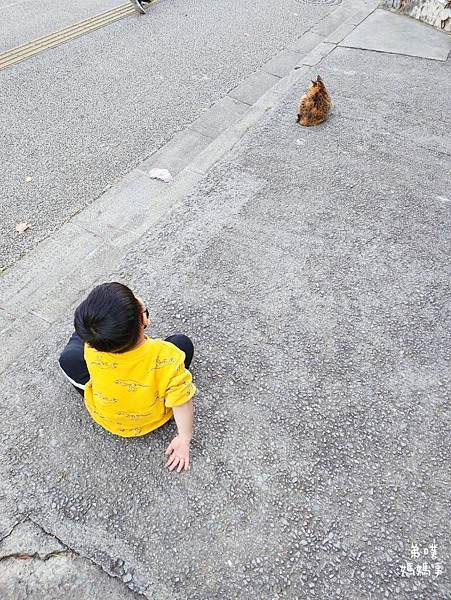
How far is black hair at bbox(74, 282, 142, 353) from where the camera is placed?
1871 millimetres

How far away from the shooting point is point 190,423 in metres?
2.32

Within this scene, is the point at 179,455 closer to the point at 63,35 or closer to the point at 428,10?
the point at 63,35

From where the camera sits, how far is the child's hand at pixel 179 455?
236cm

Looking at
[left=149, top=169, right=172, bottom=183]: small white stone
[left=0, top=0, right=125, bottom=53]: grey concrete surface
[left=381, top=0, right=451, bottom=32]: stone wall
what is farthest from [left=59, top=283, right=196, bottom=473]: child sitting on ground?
[left=381, top=0, right=451, bottom=32]: stone wall

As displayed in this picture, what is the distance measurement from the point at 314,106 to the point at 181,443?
3.90m

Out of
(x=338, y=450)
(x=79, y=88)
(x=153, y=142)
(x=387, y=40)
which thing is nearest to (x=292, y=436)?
(x=338, y=450)

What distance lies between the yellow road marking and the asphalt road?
18cm

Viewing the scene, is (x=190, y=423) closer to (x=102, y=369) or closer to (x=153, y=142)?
(x=102, y=369)

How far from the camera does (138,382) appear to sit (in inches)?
84.7

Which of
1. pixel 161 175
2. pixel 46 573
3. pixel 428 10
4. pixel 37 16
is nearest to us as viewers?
pixel 46 573

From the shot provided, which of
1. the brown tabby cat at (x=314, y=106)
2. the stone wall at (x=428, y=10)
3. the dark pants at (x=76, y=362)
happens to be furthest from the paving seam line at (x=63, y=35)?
the dark pants at (x=76, y=362)

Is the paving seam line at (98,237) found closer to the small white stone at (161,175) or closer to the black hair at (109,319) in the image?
the small white stone at (161,175)

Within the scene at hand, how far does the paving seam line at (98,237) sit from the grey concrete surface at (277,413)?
136mm

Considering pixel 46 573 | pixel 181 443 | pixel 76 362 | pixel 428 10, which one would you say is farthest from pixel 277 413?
pixel 428 10
